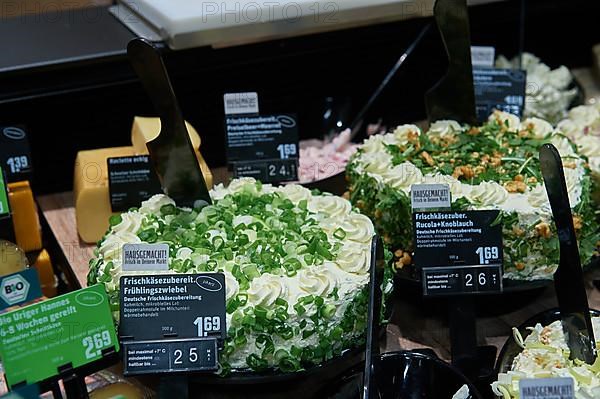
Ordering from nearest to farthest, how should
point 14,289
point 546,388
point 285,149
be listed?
point 546,388 → point 14,289 → point 285,149

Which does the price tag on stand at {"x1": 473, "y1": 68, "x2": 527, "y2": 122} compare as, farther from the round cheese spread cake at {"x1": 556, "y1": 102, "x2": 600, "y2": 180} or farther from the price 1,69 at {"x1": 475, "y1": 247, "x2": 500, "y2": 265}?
the price 1,69 at {"x1": 475, "y1": 247, "x2": 500, "y2": 265}

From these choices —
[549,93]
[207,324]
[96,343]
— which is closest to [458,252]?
[207,324]

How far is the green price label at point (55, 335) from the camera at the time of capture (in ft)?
4.77

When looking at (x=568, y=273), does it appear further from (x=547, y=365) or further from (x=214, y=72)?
(x=214, y=72)

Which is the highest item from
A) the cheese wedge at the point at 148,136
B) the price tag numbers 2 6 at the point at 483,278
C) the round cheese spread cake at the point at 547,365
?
the cheese wedge at the point at 148,136

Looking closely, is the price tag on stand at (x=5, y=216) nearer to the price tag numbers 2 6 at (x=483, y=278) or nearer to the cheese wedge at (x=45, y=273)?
the cheese wedge at (x=45, y=273)

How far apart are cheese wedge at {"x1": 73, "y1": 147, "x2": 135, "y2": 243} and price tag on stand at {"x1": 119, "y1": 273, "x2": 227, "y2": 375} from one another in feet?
2.39

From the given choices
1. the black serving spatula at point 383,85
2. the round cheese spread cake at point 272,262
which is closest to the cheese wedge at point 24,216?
the round cheese spread cake at point 272,262

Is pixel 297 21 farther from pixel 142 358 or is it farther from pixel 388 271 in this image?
pixel 142 358

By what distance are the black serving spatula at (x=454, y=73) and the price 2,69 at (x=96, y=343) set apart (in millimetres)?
1165

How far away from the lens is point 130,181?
2.32 m

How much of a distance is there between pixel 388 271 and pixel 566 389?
519mm

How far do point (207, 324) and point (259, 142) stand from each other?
78cm

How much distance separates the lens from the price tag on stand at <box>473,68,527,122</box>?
256 centimetres
